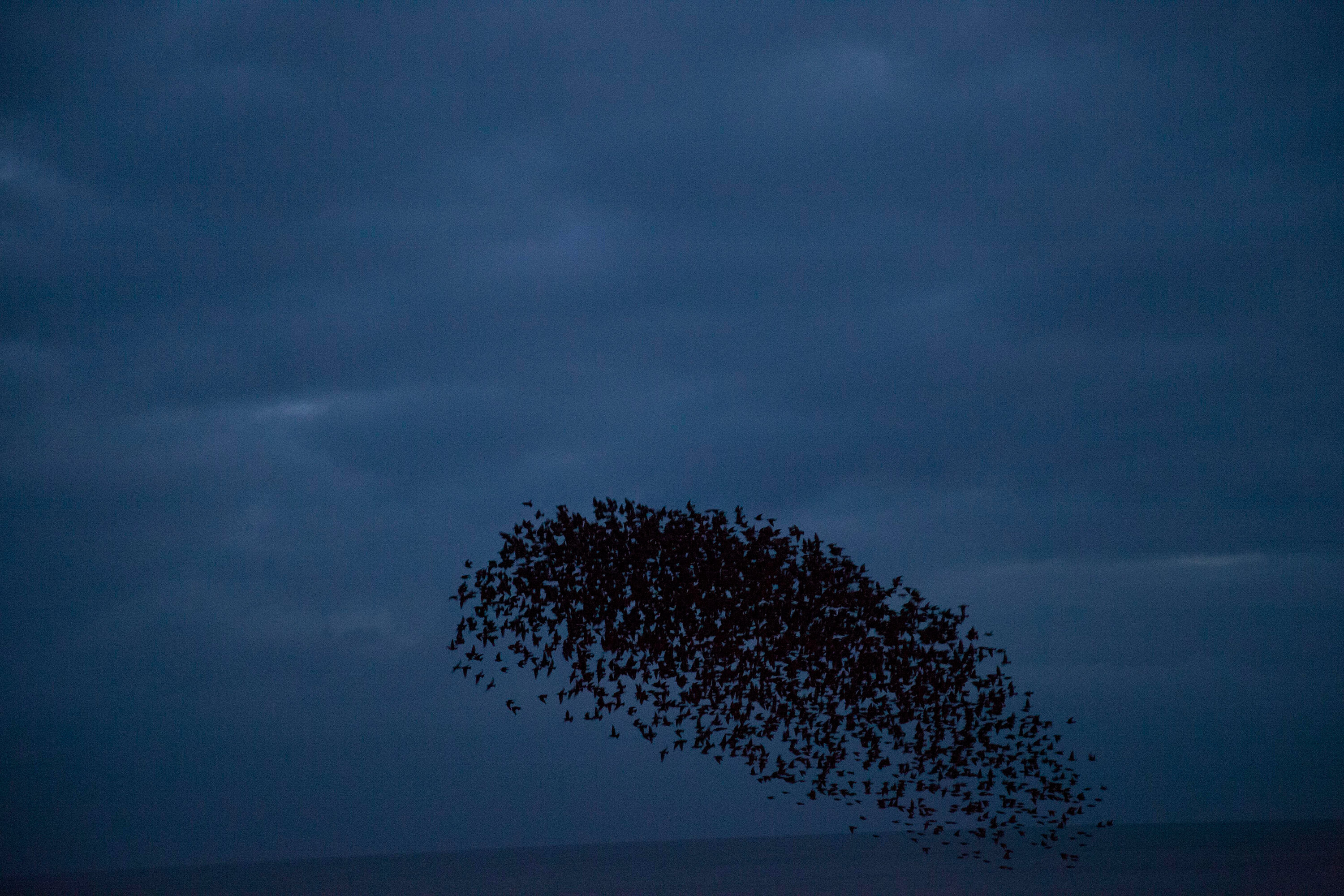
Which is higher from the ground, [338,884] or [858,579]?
[858,579]

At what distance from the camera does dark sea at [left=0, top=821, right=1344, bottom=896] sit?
64.6 metres

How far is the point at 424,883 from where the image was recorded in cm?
9862

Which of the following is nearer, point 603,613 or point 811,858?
point 603,613

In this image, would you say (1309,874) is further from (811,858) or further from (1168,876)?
(811,858)

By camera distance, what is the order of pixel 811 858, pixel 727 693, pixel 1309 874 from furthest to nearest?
pixel 811 858
pixel 1309 874
pixel 727 693

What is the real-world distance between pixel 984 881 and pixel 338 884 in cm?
6176

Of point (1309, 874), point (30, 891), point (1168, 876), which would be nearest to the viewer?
point (1309, 874)

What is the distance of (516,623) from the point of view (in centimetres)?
1020

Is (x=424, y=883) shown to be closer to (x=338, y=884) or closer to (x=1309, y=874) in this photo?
(x=338, y=884)

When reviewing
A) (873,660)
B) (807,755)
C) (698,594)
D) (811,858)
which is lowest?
(811,858)

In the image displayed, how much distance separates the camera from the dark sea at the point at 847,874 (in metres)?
64.6

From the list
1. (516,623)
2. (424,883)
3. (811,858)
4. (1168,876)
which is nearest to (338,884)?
(424,883)

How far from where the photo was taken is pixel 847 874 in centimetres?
8525

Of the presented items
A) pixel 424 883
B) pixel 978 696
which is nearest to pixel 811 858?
pixel 424 883
